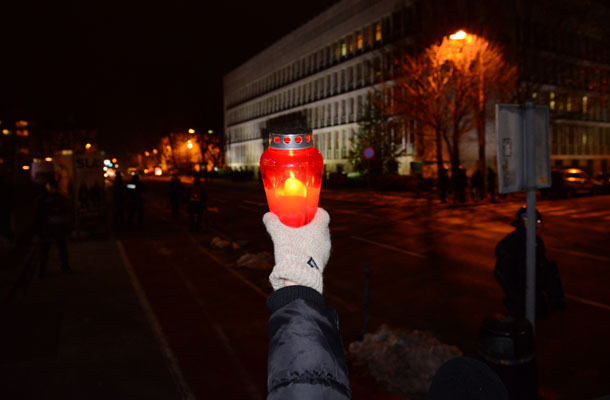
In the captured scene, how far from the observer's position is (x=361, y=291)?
8.45 meters

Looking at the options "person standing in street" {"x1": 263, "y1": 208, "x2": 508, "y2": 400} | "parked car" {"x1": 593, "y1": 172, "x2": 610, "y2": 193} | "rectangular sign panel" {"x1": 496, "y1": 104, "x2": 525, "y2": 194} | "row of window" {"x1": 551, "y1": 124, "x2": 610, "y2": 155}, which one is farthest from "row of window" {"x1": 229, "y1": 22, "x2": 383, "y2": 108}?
"person standing in street" {"x1": 263, "y1": 208, "x2": 508, "y2": 400}

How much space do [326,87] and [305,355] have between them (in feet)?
218

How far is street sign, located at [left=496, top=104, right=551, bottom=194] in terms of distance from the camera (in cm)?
466

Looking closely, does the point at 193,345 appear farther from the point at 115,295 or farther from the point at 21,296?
the point at 21,296

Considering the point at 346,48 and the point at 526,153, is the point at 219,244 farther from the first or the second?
the point at 346,48

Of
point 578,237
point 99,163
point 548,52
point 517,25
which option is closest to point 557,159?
point 548,52

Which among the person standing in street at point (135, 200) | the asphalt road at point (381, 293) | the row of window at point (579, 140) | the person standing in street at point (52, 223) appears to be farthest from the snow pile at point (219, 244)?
the row of window at point (579, 140)

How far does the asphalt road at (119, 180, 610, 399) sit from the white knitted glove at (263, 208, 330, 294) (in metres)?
3.52

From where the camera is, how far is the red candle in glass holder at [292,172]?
4.86ft

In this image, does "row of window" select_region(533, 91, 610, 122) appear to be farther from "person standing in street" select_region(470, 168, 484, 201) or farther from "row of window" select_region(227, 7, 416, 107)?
"person standing in street" select_region(470, 168, 484, 201)

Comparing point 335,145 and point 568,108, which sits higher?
point 568,108

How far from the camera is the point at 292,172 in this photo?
1482mm

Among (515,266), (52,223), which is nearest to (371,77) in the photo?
(52,223)

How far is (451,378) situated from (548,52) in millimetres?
50988
